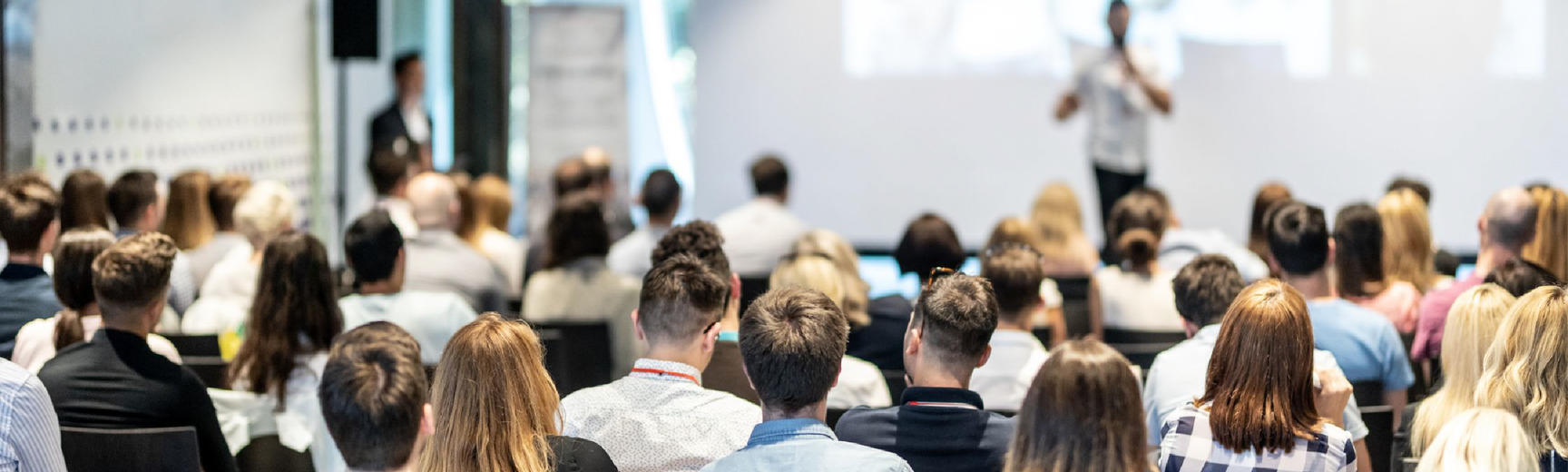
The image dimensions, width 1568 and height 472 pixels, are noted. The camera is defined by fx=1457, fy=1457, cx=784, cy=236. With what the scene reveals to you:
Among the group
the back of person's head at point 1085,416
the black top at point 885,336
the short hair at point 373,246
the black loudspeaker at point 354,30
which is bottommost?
the black top at point 885,336

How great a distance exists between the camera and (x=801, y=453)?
222 cm

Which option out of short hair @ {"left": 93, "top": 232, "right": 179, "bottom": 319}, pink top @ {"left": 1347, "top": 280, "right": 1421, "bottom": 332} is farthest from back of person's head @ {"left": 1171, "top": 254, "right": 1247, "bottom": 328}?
short hair @ {"left": 93, "top": 232, "right": 179, "bottom": 319}

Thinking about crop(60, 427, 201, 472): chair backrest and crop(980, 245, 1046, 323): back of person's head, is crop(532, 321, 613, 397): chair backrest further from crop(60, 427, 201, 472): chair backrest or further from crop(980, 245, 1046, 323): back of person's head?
crop(60, 427, 201, 472): chair backrest

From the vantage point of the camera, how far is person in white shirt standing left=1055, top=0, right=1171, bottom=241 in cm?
758

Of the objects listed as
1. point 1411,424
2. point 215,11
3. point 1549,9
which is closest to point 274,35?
point 215,11

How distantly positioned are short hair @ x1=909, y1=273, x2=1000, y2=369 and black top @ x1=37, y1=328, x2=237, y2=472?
1.52 meters

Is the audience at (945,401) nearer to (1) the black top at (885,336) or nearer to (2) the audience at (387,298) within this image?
(1) the black top at (885,336)

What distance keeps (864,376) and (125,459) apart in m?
1.62

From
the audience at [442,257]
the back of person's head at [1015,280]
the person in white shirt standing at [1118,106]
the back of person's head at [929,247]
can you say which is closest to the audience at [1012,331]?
the back of person's head at [1015,280]

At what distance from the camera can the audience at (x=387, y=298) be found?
3.97m

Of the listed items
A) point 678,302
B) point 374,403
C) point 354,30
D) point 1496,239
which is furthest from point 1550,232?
point 354,30

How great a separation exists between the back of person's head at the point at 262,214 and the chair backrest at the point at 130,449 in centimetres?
185

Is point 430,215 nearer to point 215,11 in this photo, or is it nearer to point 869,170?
point 215,11

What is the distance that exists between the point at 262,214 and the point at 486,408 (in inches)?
107
